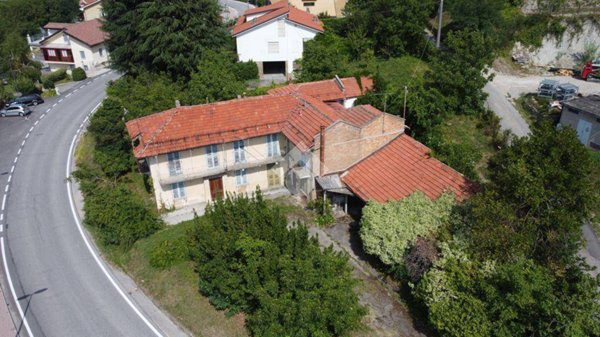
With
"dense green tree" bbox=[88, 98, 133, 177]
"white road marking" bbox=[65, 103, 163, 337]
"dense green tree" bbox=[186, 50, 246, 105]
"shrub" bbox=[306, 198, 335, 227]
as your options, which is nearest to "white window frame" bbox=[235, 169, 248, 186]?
"shrub" bbox=[306, 198, 335, 227]

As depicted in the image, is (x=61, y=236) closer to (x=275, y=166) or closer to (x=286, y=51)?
(x=275, y=166)

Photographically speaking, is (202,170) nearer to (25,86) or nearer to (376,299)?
(376,299)

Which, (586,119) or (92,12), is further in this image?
(92,12)

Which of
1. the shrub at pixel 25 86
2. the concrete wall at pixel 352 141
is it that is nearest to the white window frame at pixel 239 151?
the concrete wall at pixel 352 141

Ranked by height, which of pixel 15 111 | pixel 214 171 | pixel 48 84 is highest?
pixel 48 84

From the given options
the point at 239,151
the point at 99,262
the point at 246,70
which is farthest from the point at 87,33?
the point at 99,262

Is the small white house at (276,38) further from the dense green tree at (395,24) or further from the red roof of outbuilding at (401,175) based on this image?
the red roof of outbuilding at (401,175)

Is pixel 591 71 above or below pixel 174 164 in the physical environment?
above
